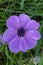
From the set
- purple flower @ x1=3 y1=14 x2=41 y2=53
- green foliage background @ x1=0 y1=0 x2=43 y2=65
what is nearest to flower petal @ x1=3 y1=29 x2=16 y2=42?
purple flower @ x1=3 y1=14 x2=41 y2=53

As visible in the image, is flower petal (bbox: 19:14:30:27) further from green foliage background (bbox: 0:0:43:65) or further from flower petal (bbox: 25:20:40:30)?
green foliage background (bbox: 0:0:43:65)

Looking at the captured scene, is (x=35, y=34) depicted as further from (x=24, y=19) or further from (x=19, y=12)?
(x=19, y=12)

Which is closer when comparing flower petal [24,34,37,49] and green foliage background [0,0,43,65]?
flower petal [24,34,37,49]

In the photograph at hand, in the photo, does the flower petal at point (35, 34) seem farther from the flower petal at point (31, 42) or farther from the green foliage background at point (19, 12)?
the green foliage background at point (19, 12)

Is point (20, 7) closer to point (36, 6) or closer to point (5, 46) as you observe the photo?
point (36, 6)

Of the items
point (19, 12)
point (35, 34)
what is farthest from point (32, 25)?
point (19, 12)

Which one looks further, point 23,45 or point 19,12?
point 19,12

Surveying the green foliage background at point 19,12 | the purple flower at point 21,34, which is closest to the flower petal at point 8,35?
the purple flower at point 21,34
